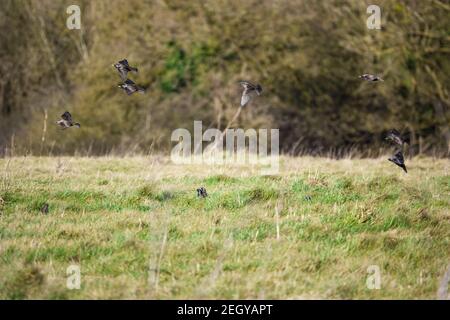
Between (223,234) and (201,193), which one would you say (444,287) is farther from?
(201,193)

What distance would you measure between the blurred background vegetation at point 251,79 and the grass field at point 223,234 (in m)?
12.8

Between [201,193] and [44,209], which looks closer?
[44,209]

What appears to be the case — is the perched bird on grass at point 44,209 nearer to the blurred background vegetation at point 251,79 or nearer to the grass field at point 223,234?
the grass field at point 223,234

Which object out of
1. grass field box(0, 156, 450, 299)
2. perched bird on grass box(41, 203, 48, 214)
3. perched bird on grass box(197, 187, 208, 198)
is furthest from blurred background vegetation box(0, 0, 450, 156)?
perched bird on grass box(41, 203, 48, 214)

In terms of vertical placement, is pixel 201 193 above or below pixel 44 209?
above

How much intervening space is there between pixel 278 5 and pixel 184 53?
375 centimetres

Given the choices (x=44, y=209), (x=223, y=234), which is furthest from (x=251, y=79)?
(x=223, y=234)

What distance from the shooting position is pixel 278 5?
2181cm

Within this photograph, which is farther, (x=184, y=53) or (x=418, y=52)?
(x=184, y=53)

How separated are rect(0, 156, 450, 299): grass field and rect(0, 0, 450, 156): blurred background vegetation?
504 inches

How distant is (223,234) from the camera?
22.1ft

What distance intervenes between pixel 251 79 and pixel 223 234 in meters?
16.0
